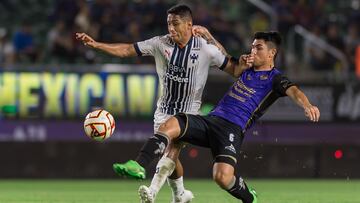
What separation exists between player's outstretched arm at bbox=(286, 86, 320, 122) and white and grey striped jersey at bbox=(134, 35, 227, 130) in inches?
45.7

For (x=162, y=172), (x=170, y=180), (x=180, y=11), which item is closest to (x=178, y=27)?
(x=180, y=11)

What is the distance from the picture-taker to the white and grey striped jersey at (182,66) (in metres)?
11.6

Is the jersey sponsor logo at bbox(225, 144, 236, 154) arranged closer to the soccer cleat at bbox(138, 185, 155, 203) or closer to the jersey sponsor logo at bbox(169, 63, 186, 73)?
the soccer cleat at bbox(138, 185, 155, 203)

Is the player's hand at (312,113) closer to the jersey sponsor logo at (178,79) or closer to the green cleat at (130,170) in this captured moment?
the jersey sponsor logo at (178,79)

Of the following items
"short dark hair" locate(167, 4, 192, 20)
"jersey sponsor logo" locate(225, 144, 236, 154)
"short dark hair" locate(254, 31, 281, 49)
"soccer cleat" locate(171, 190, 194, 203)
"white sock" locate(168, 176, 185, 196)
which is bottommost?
"soccer cleat" locate(171, 190, 194, 203)

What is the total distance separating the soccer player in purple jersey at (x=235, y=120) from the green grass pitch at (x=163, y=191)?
2.45 m

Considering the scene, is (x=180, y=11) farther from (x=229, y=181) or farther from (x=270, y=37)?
(x=229, y=181)

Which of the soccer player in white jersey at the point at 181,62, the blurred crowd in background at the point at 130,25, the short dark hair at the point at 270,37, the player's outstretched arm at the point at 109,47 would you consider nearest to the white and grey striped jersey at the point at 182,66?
the soccer player in white jersey at the point at 181,62

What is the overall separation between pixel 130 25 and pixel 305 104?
10864 millimetres

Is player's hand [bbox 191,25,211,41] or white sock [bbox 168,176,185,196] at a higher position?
player's hand [bbox 191,25,211,41]

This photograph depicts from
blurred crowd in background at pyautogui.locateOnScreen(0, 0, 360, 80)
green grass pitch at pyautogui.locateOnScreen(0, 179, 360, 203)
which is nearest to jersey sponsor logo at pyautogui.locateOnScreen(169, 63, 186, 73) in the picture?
green grass pitch at pyautogui.locateOnScreen(0, 179, 360, 203)

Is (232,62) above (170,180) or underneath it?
above

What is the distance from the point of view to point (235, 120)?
11.0 meters

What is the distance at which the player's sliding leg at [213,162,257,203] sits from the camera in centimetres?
1067
